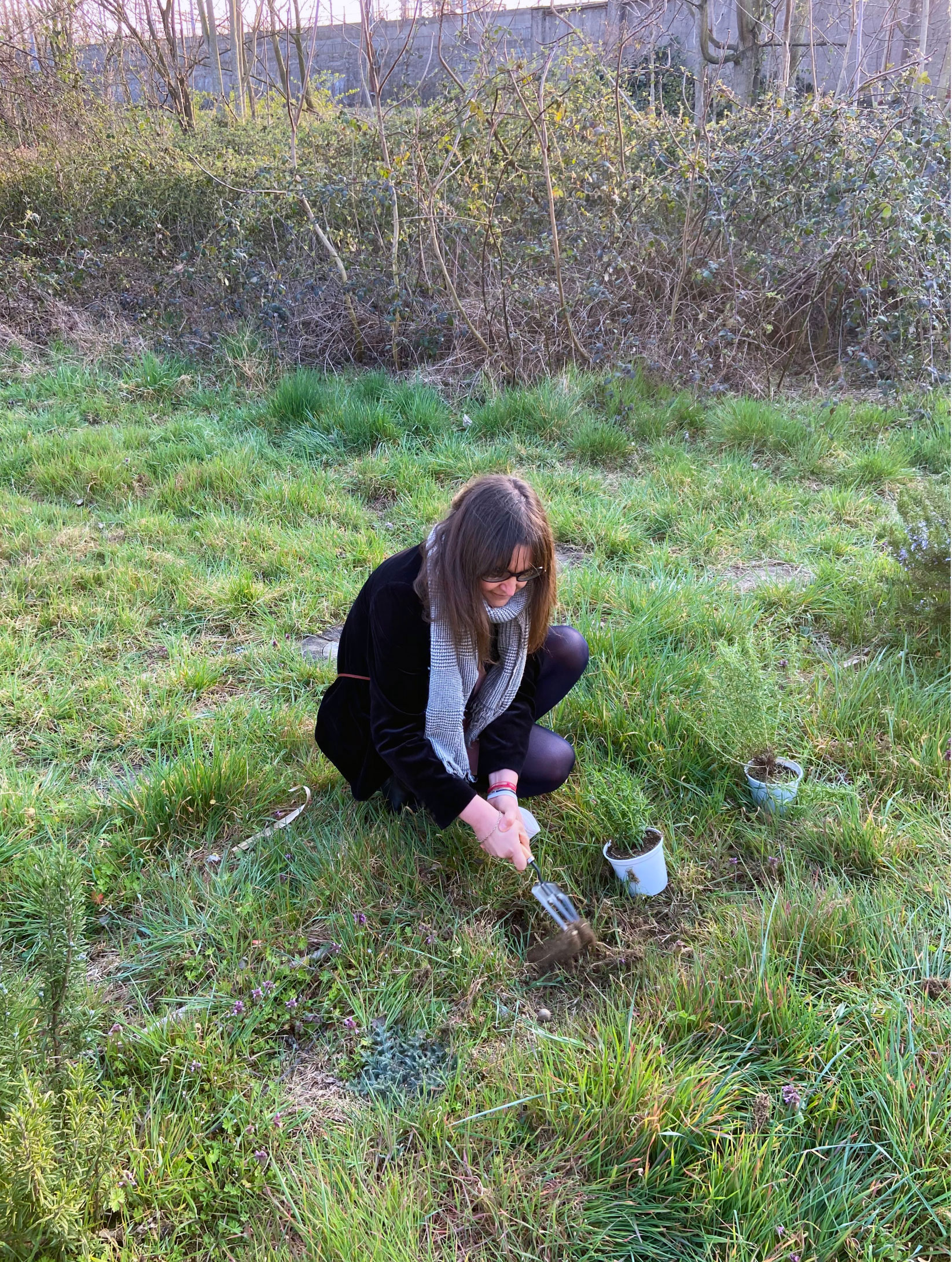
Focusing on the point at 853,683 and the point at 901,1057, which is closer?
the point at 901,1057

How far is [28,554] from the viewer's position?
4.11 meters

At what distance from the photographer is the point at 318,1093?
1864 mm

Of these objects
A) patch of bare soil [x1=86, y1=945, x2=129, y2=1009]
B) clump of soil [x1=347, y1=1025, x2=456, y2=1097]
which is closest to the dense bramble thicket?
patch of bare soil [x1=86, y1=945, x2=129, y2=1009]

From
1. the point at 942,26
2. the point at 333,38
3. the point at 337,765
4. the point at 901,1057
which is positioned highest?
the point at 333,38

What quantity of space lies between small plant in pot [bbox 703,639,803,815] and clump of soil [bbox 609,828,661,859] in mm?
368

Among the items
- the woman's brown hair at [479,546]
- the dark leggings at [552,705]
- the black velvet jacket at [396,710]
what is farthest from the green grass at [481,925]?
the woman's brown hair at [479,546]

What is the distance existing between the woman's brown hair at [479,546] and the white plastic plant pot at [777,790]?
893 mm

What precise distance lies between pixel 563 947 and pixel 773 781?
0.85m

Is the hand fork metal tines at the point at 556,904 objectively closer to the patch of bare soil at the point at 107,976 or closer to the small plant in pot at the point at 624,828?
the small plant in pot at the point at 624,828

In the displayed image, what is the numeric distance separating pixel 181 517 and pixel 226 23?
7755mm

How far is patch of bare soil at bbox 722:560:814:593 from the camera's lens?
3.73m

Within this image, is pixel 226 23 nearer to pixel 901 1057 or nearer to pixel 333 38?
pixel 333 38

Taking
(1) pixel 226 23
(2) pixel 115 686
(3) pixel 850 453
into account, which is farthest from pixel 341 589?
(1) pixel 226 23

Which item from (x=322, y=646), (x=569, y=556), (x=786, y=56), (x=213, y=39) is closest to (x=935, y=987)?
(x=322, y=646)
